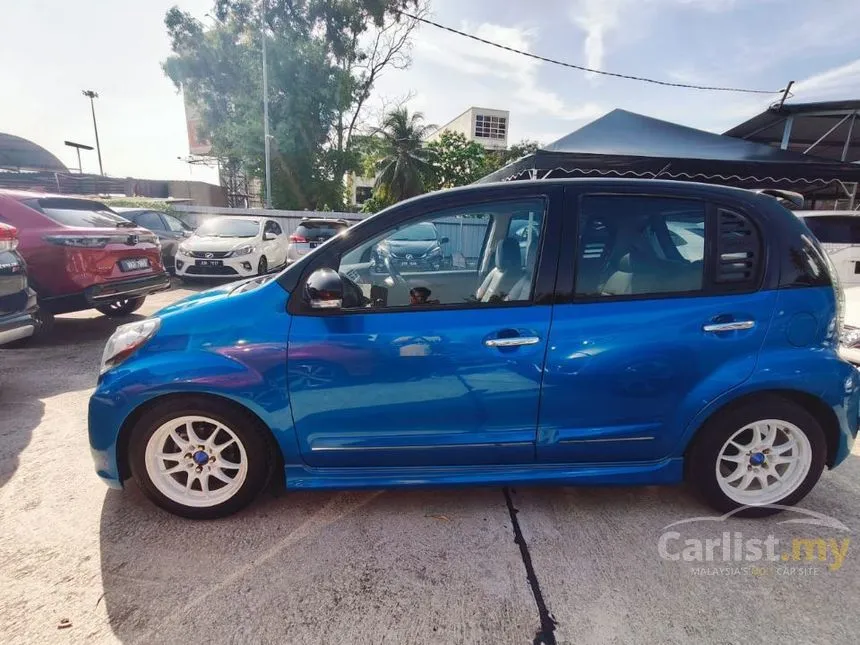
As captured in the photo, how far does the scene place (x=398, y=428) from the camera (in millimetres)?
2174

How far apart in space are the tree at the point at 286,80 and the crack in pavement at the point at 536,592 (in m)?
23.7

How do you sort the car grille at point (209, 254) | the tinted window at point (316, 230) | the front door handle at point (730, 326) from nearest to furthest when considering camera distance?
the front door handle at point (730, 326)
the car grille at point (209, 254)
the tinted window at point (316, 230)

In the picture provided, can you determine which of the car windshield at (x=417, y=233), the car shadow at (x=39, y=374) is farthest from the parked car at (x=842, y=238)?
the car shadow at (x=39, y=374)

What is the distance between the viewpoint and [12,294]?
3.79m

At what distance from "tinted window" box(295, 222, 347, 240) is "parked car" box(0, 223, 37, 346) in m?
6.90

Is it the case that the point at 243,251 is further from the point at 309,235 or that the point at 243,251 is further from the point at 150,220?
the point at 150,220

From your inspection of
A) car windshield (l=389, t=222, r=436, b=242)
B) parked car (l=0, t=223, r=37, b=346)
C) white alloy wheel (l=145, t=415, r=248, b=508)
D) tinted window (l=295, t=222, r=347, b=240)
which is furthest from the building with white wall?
white alloy wheel (l=145, t=415, r=248, b=508)

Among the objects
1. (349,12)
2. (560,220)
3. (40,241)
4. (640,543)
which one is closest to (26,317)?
(40,241)

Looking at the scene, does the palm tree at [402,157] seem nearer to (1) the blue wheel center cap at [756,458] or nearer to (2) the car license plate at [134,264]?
(2) the car license plate at [134,264]

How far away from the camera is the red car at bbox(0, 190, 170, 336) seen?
4.83 meters

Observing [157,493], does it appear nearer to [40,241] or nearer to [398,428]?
[398,428]

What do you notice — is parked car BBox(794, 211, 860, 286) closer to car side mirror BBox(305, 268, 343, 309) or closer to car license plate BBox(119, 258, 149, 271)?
car side mirror BBox(305, 268, 343, 309)

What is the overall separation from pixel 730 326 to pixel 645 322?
0.41 metres

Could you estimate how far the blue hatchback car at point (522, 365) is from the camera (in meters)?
2.11
